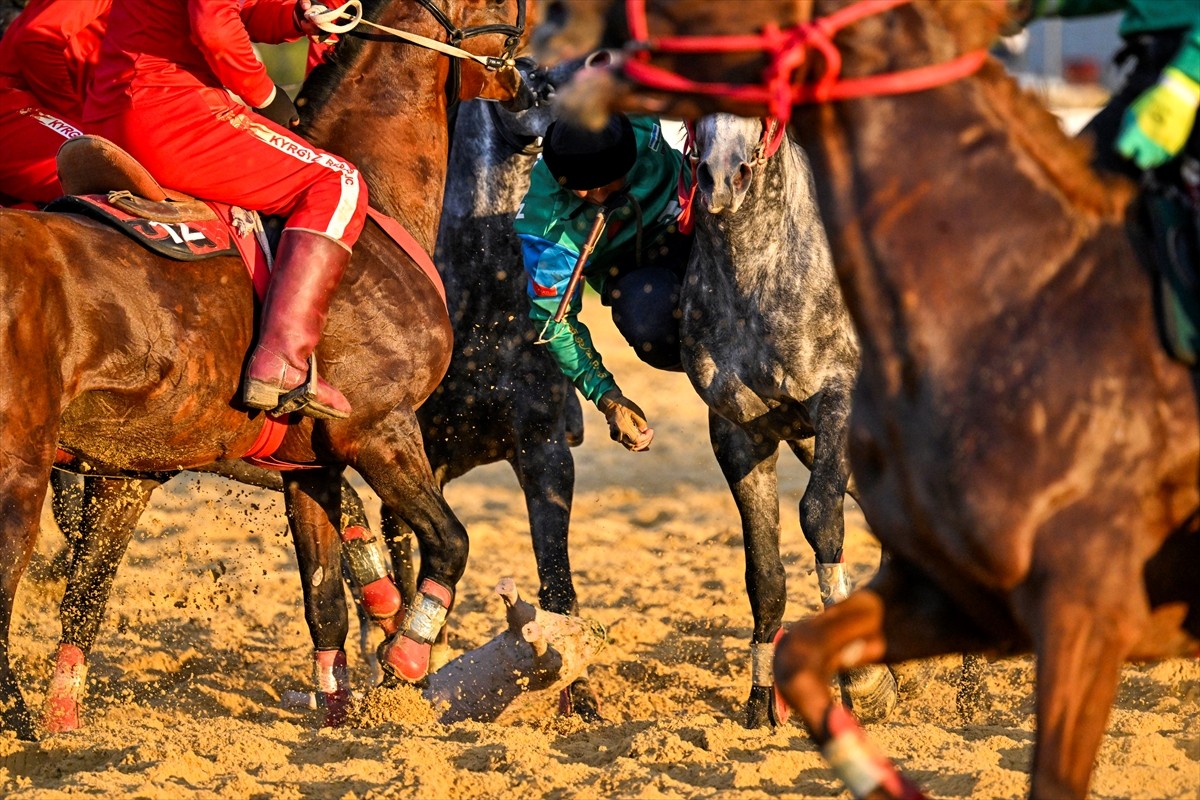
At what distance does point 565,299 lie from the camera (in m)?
5.92

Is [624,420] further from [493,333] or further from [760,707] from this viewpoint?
[493,333]

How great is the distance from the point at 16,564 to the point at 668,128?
13.3 ft

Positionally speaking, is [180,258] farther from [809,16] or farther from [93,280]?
[809,16]

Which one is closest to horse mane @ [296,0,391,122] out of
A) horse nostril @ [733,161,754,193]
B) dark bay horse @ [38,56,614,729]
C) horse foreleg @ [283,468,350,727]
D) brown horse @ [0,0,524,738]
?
brown horse @ [0,0,524,738]

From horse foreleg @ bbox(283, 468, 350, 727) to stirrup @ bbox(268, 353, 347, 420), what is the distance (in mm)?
677

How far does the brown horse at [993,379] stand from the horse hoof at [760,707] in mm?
2461

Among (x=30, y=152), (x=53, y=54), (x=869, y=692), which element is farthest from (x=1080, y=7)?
(x=53, y=54)

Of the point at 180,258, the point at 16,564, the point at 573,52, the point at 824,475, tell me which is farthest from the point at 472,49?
the point at 573,52

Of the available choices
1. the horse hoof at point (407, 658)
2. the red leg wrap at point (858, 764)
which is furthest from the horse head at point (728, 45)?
the horse hoof at point (407, 658)

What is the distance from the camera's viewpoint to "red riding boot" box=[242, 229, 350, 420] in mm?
5184

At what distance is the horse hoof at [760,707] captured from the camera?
5656mm

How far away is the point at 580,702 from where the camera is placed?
19.8 feet

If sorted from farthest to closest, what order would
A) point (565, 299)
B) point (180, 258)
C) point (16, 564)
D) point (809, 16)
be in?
point (565, 299)
point (180, 258)
point (16, 564)
point (809, 16)

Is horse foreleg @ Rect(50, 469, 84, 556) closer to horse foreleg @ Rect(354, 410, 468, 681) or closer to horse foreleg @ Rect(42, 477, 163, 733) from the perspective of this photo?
horse foreleg @ Rect(42, 477, 163, 733)
